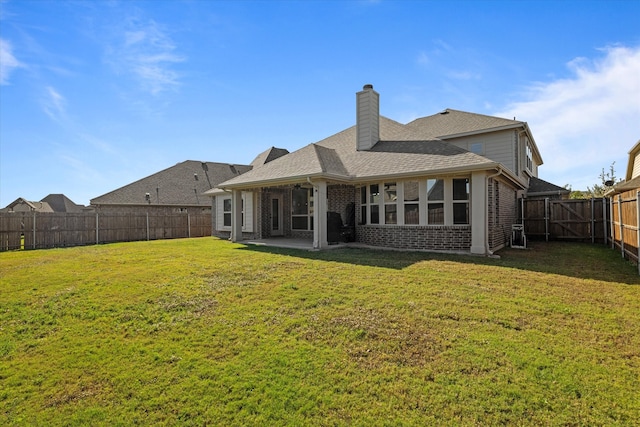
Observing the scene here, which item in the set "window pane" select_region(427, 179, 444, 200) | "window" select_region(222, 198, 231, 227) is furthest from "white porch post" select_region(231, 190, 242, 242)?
"window pane" select_region(427, 179, 444, 200)

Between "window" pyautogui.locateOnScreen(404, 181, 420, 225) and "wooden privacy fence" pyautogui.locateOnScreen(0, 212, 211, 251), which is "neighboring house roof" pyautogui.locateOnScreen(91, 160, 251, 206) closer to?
"wooden privacy fence" pyautogui.locateOnScreen(0, 212, 211, 251)

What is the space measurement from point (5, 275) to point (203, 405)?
7909 mm

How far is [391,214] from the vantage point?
37.6 ft

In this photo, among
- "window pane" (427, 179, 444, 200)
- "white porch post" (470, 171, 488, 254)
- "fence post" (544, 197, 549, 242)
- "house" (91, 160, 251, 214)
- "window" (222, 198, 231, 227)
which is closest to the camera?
"white porch post" (470, 171, 488, 254)

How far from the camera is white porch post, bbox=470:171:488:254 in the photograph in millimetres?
9672

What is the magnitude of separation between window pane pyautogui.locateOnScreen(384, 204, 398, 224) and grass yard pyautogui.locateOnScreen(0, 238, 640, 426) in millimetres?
4708

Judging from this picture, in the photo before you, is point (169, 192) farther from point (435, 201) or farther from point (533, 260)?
point (533, 260)

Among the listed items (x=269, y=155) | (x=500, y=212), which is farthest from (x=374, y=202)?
(x=269, y=155)

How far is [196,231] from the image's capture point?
794 inches

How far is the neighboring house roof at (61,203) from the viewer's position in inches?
1535

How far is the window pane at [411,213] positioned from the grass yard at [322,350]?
4.33 meters

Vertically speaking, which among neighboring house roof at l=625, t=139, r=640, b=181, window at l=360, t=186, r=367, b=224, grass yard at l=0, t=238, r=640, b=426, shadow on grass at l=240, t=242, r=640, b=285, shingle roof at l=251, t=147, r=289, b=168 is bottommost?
grass yard at l=0, t=238, r=640, b=426

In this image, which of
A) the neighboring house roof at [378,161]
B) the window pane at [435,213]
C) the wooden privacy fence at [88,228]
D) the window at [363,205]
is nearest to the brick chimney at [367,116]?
the neighboring house roof at [378,161]

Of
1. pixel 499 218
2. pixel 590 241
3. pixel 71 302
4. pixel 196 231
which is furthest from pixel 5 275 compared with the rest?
pixel 590 241
